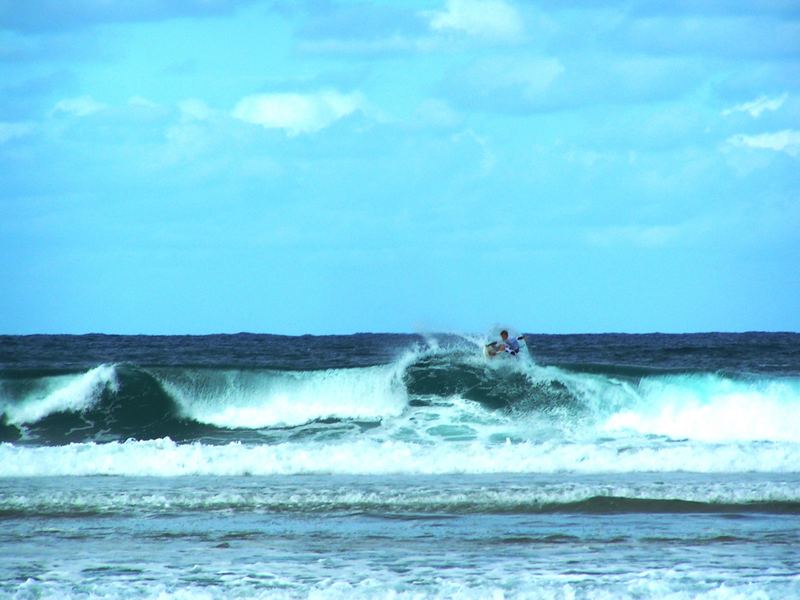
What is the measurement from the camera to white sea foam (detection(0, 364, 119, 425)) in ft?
69.0

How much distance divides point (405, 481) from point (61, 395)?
1073 centimetres

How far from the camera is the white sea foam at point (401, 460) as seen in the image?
14.3m

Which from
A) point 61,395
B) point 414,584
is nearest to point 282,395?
point 61,395

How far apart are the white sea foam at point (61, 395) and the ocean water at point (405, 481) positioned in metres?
0.05

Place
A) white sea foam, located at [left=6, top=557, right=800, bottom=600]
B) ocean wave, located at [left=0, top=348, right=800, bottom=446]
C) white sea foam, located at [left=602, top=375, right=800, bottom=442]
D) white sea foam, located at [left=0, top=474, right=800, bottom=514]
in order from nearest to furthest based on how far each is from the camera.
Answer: white sea foam, located at [left=6, top=557, right=800, bottom=600], white sea foam, located at [left=0, top=474, right=800, bottom=514], ocean wave, located at [left=0, top=348, right=800, bottom=446], white sea foam, located at [left=602, top=375, right=800, bottom=442]

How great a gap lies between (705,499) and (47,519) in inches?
287

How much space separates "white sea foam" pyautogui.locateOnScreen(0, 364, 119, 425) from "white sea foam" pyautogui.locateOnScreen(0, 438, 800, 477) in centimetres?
563

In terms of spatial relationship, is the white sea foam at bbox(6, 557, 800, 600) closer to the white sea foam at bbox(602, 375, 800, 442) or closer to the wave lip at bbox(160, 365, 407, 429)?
the white sea foam at bbox(602, 375, 800, 442)

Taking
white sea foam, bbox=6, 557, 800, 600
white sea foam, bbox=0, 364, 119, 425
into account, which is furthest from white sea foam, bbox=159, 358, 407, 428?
white sea foam, bbox=6, 557, 800, 600

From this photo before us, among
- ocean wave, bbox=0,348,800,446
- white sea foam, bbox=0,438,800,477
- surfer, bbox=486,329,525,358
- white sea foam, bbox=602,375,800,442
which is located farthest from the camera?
surfer, bbox=486,329,525,358

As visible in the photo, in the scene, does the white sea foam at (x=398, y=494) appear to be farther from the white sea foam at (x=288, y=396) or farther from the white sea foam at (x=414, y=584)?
the white sea foam at (x=288, y=396)

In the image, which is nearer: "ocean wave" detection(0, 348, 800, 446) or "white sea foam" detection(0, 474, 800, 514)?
"white sea foam" detection(0, 474, 800, 514)

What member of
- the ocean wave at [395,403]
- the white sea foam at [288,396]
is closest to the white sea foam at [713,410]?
the ocean wave at [395,403]

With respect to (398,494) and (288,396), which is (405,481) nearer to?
(398,494)
